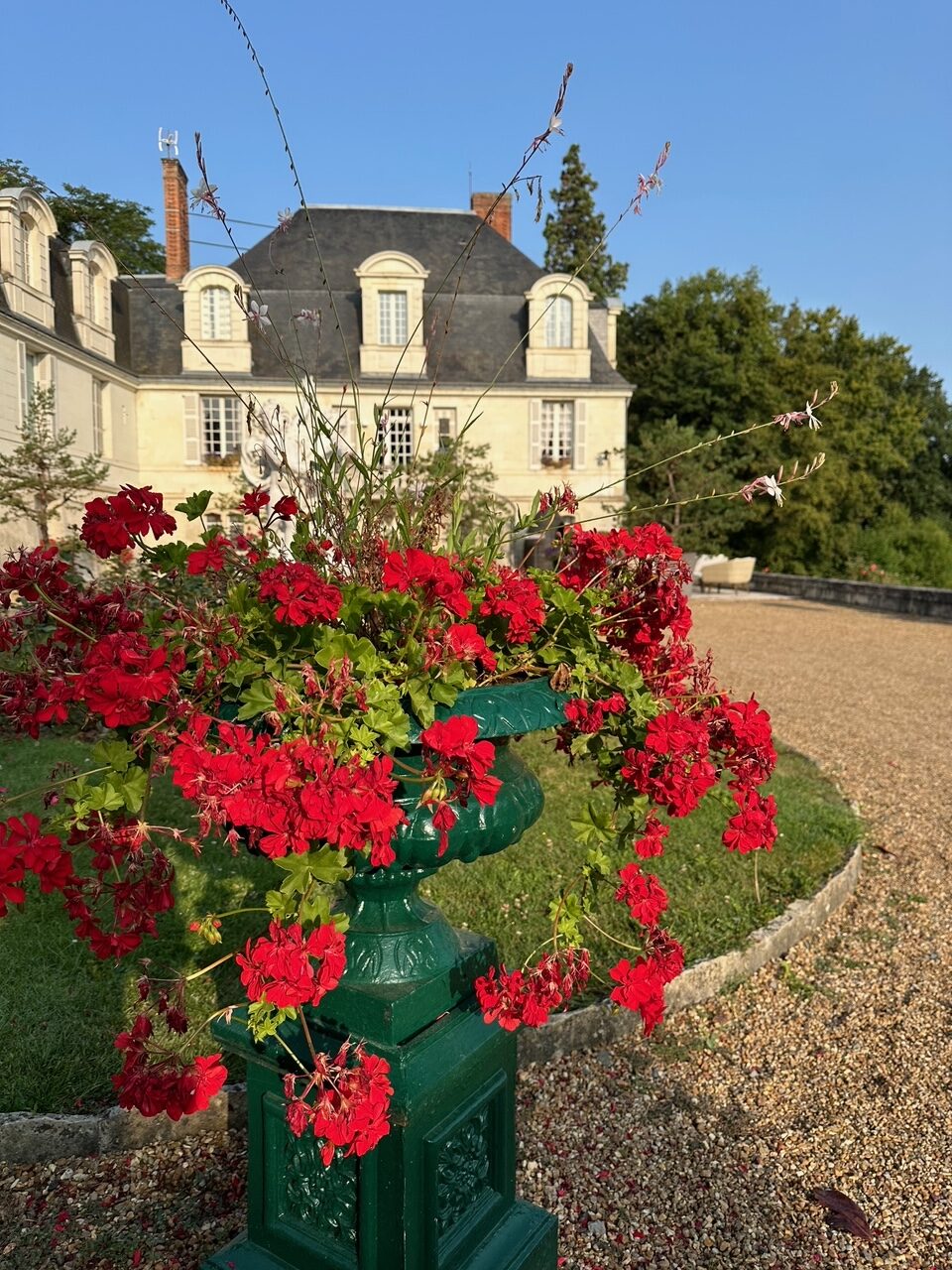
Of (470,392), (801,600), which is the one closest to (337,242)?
(470,392)

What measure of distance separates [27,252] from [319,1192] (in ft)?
64.2

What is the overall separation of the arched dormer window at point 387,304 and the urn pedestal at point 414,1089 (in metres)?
20.2

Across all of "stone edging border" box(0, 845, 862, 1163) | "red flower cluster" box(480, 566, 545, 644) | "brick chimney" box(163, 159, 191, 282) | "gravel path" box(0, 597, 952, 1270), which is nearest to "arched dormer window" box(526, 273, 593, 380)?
"brick chimney" box(163, 159, 191, 282)

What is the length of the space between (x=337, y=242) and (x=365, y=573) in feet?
79.9

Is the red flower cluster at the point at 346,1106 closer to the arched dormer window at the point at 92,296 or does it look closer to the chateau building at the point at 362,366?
the chateau building at the point at 362,366

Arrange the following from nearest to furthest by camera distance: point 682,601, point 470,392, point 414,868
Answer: point 414,868 → point 682,601 → point 470,392

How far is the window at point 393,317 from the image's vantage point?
21.2 metres

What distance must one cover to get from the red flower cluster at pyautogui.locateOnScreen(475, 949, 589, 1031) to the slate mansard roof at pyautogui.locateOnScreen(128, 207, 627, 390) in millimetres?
19722

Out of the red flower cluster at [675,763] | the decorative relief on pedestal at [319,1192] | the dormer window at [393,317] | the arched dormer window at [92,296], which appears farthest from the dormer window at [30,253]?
the red flower cluster at [675,763]

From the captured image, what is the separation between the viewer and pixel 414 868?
164 centimetres

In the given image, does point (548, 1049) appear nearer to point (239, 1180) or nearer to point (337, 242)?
point (239, 1180)

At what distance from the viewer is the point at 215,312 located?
21.1m

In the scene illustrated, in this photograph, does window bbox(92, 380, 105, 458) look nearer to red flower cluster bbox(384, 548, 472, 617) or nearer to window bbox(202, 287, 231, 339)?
window bbox(202, 287, 231, 339)

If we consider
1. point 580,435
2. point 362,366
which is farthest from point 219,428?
point 580,435
